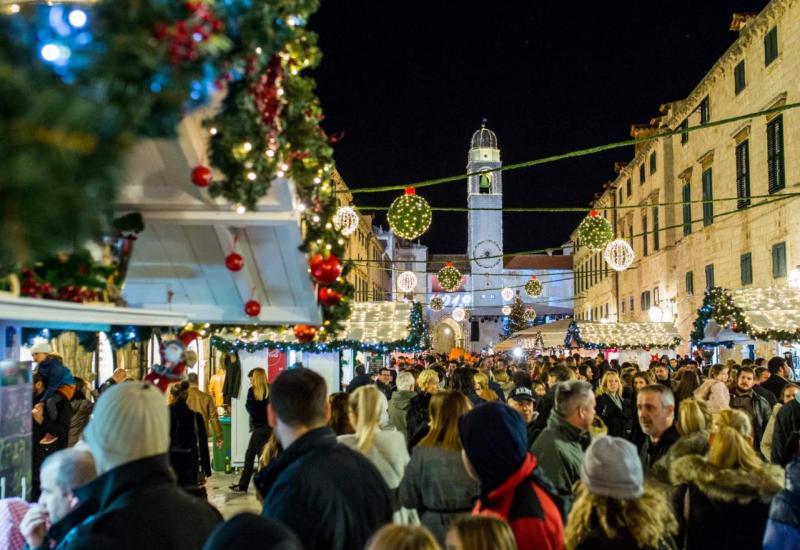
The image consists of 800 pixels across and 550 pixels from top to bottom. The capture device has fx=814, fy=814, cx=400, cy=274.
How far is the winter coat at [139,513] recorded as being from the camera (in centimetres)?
264

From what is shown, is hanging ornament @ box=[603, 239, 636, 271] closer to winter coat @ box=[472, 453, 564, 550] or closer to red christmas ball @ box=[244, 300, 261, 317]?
red christmas ball @ box=[244, 300, 261, 317]

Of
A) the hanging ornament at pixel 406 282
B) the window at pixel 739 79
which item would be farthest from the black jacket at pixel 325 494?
the hanging ornament at pixel 406 282

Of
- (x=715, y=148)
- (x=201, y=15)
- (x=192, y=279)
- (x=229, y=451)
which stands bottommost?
(x=229, y=451)

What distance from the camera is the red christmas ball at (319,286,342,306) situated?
544cm

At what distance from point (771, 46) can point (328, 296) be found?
21360 mm

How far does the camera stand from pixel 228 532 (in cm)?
223

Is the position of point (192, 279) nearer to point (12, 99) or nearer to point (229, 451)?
point (12, 99)

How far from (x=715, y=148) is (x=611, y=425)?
2142cm

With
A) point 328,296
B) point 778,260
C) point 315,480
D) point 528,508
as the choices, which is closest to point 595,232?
point 778,260

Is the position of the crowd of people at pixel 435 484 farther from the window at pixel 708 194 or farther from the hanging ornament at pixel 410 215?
the window at pixel 708 194

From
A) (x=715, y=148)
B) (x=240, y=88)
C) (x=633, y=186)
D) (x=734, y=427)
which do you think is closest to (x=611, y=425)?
(x=734, y=427)

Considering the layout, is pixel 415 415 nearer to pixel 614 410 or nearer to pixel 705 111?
pixel 614 410

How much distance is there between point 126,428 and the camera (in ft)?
9.36

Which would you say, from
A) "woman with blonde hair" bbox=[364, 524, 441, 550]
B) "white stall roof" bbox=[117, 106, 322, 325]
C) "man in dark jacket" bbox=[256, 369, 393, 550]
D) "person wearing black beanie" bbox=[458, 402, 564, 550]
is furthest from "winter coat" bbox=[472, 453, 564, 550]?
"white stall roof" bbox=[117, 106, 322, 325]
